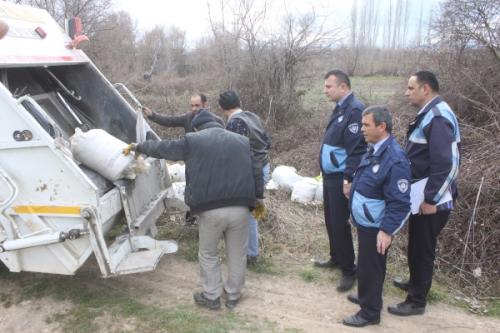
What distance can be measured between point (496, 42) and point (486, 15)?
1.51ft

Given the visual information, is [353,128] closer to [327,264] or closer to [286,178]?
[327,264]

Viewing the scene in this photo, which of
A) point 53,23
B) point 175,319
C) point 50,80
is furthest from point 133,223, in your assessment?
point 53,23

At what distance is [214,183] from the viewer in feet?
10.4

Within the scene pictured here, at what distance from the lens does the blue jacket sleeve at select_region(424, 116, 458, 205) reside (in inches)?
115

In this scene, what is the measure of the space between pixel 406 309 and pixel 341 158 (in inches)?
51.8

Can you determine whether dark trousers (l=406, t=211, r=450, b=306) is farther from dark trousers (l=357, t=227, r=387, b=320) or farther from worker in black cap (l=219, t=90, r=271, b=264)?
worker in black cap (l=219, t=90, r=271, b=264)

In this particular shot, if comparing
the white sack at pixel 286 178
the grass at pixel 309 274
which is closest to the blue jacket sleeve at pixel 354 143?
the grass at pixel 309 274

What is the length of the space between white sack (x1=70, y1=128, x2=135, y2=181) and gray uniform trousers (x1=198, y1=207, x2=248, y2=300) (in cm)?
78

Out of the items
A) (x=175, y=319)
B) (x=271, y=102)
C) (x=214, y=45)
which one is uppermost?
(x=214, y=45)

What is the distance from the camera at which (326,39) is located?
384 inches

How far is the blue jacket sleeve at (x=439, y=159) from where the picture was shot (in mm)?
2934

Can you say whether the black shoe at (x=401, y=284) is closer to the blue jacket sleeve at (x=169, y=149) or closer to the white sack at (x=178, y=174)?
the blue jacket sleeve at (x=169, y=149)

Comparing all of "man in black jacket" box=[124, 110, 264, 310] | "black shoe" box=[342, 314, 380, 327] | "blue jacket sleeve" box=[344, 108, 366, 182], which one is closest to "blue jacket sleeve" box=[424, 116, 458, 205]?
"blue jacket sleeve" box=[344, 108, 366, 182]

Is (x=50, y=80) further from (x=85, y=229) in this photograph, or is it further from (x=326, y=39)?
(x=326, y=39)
